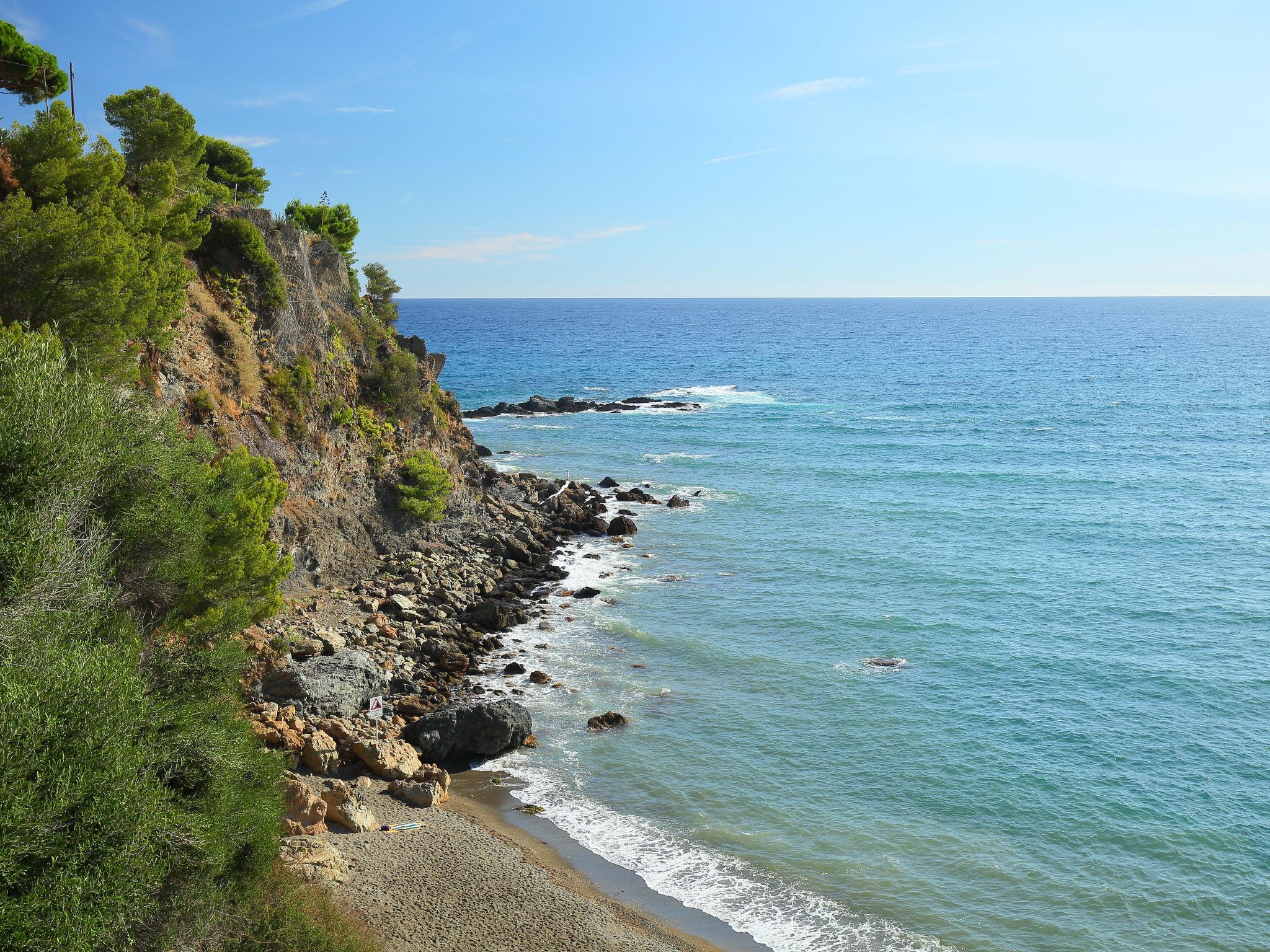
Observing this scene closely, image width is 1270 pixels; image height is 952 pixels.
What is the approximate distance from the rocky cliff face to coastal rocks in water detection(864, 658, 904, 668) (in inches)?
920

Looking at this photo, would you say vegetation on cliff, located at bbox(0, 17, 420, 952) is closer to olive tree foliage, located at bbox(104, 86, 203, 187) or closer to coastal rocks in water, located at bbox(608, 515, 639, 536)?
olive tree foliage, located at bbox(104, 86, 203, 187)

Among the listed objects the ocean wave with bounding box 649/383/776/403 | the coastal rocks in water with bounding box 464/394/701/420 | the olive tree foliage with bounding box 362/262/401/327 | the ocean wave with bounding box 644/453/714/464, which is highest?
the olive tree foliage with bounding box 362/262/401/327

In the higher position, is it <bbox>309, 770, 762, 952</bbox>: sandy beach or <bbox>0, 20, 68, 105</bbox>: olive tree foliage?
<bbox>0, 20, 68, 105</bbox>: olive tree foliage

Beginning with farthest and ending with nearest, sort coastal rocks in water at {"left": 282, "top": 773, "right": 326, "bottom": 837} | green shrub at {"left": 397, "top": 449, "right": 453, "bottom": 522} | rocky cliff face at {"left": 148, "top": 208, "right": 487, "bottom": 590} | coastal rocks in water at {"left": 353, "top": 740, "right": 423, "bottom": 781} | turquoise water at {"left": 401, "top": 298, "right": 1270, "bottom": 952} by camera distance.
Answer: green shrub at {"left": 397, "top": 449, "right": 453, "bottom": 522} → rocky cliff face at {"left": 148, "top": 208, "right": 487, "bottom": 590} → coastal rocks in water at {"left": 353, "top": 740, "right": 423, "bottom": 781} → turquoise water at {"left": 401, "top": 298, "right": 1270, "bottom": 952} → coastal rocks in water at {"left": 282, "top": 773, "right": 326, "bottom": 837}

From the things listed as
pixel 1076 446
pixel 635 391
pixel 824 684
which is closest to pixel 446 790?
pixel 824 684

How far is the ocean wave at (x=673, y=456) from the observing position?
79688 mm

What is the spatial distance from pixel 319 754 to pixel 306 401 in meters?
20.7

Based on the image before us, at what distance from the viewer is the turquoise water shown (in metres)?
23.8

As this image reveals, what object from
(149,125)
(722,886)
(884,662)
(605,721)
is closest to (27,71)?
(149,125)

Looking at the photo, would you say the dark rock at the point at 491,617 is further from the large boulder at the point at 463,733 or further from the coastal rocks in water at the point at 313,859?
the coastal rocks in water at the point at 313,859

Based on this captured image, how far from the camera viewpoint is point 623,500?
65.2 metres

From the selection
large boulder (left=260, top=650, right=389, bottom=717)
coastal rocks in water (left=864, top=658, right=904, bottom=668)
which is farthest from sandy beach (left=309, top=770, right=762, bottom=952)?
coastal rocks in water (left=864, top=658, right=904, bottom=668)

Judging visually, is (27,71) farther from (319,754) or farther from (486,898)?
(486,898)

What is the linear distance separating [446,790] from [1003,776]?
1769 cm
